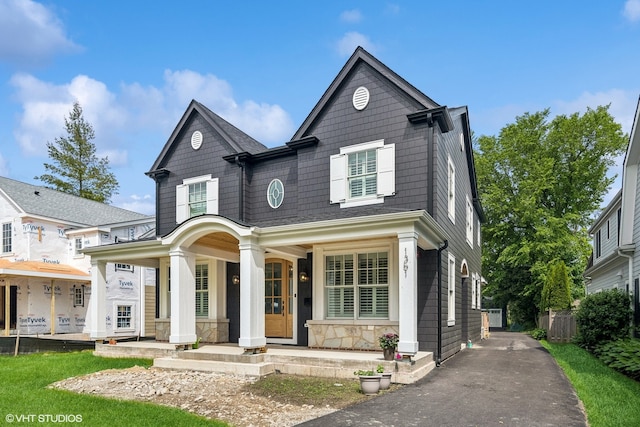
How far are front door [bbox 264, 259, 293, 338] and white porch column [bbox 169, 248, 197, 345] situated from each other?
2283 millimetres

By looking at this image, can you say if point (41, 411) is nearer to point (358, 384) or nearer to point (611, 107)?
point (358, 384)

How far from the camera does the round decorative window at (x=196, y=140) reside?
14673mm

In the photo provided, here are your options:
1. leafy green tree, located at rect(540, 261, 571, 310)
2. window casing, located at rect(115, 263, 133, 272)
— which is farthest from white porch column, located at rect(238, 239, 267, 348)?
leafy green tree, located at rect(540, 261, 571, 310)

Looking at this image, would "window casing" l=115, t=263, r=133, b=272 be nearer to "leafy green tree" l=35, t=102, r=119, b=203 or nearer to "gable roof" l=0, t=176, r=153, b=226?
"gable roof" l=0, t=176, r=153, b=226

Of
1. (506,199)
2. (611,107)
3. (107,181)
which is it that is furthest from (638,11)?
(107,181)

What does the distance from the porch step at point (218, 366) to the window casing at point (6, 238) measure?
43.8 ft

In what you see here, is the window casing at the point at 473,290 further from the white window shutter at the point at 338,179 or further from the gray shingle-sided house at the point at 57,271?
the gray shingle-sided house at the point at 57,271

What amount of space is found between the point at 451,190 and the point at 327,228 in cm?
454

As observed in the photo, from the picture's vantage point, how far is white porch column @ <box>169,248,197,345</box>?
448 inches

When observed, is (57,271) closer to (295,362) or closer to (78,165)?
(295,362)

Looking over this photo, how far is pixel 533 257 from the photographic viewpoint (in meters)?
27.3

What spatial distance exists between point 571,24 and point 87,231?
19399 mm

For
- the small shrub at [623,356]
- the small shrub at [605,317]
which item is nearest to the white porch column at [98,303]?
the small shrub at [623,356]

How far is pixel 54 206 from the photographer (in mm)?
21984
